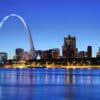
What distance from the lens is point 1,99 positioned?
160 ft

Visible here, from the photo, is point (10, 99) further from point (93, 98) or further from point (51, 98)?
point (93, 98)

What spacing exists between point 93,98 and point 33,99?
7285mm

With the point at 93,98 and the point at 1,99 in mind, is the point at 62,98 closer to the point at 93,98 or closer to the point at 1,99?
the point at 93,98

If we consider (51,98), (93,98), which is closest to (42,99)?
(51,98)

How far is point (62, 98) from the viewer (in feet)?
167

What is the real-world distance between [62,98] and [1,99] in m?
6.89

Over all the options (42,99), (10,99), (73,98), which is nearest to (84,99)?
(73,98)

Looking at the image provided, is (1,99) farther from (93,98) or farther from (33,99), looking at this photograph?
(93,98)

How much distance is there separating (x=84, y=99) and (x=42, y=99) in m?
4.64

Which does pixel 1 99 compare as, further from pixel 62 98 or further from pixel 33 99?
pixel 62 98

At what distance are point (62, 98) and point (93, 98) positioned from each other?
3.60 meters

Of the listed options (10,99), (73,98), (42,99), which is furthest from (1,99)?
(73,98)

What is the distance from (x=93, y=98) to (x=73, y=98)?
2.40m

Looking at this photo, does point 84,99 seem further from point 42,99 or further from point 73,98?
point 42,99
